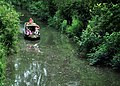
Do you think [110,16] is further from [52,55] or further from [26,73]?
[26,73]

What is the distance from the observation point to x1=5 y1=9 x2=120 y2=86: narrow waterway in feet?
51.8

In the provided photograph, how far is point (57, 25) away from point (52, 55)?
11.9 metres

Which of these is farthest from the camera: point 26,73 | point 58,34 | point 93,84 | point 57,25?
point 57,25

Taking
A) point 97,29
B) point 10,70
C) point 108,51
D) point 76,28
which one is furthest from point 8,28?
point 76,28

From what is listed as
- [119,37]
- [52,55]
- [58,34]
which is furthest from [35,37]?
[119,37]

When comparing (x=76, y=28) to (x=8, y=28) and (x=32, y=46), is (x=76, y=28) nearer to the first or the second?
(x=32, y=46)

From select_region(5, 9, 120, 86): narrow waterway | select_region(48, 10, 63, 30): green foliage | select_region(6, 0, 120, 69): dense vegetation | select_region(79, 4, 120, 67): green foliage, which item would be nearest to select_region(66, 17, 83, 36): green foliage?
select_region(6, 0, 120, 69): dense vegetation

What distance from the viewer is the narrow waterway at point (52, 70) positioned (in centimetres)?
1577

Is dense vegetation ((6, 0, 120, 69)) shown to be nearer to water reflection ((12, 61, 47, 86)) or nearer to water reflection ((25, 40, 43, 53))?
water reflection ((25, 40, 43, 53))

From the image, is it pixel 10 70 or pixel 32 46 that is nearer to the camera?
pixel 10 70

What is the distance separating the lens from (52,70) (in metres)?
17.6

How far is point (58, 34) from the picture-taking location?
29688 millimetres

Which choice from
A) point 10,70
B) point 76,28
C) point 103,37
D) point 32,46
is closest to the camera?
point 10,70

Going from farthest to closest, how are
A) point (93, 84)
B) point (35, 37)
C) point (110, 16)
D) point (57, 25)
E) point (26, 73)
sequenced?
point (57, 25)
point (35, 37)
point (110, 16)
point (26, 73)
point (93, 84)
